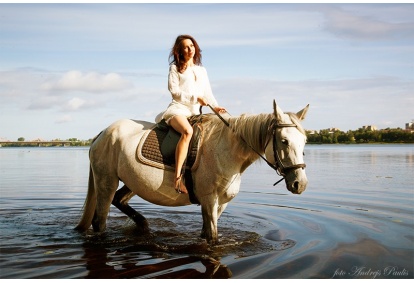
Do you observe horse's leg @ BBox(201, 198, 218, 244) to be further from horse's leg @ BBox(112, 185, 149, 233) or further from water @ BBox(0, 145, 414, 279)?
horse's leg @ BBox(112, 185, 149, 233)

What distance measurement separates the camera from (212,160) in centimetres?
571

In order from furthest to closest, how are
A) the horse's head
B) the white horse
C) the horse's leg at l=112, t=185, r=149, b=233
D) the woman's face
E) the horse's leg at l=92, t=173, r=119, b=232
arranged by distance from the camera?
the horse's leg at l=112, t=185, r=149, b=233 < the horse's leg at l=92, t=173, r=119, b=232 < the woman's face < the white horse < the horse's head

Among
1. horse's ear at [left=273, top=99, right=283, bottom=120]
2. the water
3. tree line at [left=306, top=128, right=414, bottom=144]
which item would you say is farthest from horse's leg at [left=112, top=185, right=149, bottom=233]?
tree line at [left=306, top=128, right=414, bottom=144]

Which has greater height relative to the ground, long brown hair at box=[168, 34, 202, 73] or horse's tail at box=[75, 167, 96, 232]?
long brown hair at box=[168, 34, 202, 73]

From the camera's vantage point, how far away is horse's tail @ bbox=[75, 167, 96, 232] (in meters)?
7.00

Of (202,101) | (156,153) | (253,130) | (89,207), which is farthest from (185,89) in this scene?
(89,207)

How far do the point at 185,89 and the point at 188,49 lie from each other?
56 cm

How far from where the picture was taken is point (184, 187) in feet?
19.0

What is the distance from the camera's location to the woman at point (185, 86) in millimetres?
5895

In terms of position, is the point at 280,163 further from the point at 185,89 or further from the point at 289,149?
the point at 185,89

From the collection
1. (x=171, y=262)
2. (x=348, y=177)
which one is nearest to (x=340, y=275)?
(x=171, y=262)

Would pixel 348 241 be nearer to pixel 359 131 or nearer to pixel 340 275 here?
pixel 340 275

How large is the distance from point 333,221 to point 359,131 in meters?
69.9

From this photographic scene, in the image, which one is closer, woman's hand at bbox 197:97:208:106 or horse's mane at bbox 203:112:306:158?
horse's mane at bbox 203:112:306:158
